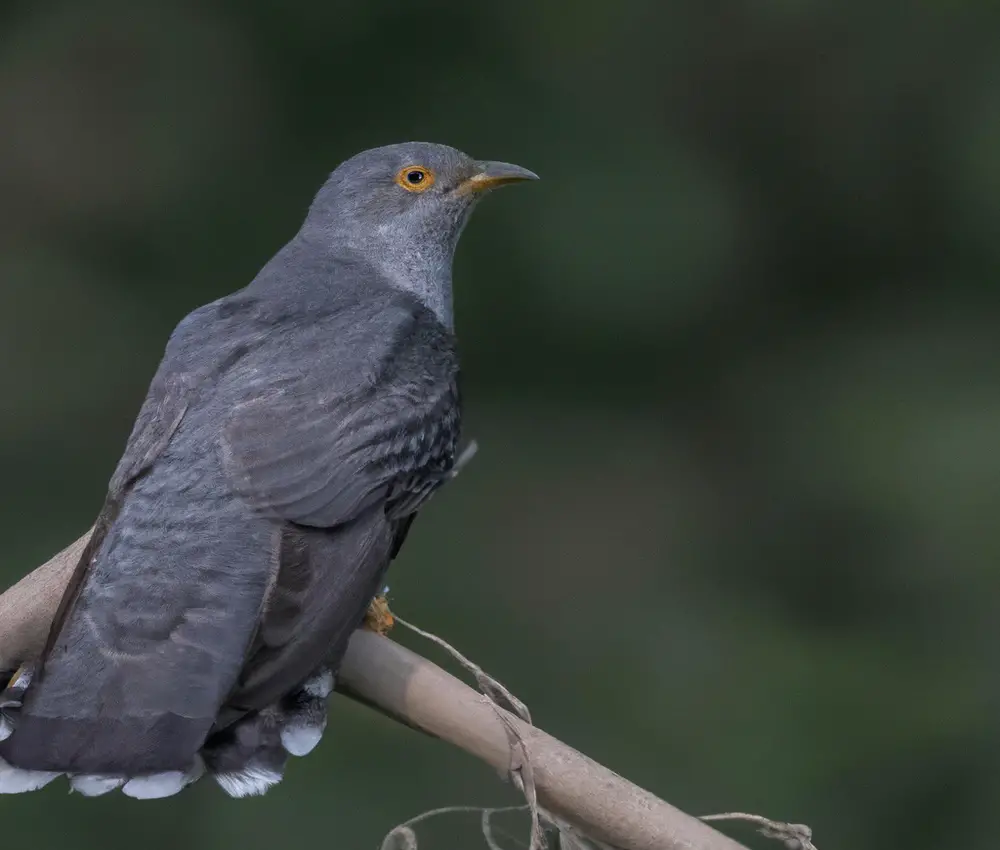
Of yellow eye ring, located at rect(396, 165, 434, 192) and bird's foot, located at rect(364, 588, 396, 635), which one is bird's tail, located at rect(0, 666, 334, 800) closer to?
bird's foot, located at rect(364, 588, 396, 635)

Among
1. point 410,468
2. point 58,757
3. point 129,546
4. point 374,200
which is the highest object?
point 374,200

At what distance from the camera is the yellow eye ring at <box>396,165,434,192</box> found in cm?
377

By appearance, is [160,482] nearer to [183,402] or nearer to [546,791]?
[183,402]

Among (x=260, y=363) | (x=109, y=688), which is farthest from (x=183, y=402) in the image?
(x=109, y=688)

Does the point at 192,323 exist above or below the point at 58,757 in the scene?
above

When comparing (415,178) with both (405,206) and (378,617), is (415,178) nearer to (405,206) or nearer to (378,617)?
(405,206)

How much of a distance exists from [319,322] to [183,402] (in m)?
A: 0.39

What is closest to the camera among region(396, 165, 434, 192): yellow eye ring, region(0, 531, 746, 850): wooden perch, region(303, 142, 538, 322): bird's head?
region(0, 531, 746, 850): wooden perch

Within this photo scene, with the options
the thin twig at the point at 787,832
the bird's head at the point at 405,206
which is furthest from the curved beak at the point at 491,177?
the thin twig at the point at 787,832

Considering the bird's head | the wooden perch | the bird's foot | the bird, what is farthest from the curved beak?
the wooden perch

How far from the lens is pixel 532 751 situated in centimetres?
231

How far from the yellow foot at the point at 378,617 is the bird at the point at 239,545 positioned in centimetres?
20

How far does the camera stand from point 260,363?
2889mm

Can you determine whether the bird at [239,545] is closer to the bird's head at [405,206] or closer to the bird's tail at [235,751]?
the bird's tail at [235,751]
